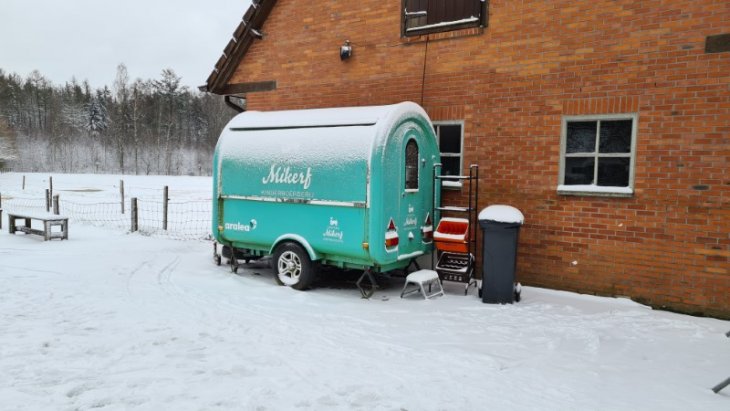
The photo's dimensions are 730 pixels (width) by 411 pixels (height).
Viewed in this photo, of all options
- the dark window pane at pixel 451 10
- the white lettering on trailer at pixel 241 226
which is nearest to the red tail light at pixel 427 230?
the white lettering on trailer at pixel 241 226

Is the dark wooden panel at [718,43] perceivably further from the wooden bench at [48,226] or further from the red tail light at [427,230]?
the wooden bench at [48,226]

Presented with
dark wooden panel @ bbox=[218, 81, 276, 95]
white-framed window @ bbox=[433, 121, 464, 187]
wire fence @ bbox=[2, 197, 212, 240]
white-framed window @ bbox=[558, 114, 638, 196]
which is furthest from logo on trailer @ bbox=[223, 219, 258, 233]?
white-framed window @ bbox=[558, 114, 638, 196]

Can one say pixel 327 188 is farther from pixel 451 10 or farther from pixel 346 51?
pixel 451 10

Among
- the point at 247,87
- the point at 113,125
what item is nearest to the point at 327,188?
the point at 247,87

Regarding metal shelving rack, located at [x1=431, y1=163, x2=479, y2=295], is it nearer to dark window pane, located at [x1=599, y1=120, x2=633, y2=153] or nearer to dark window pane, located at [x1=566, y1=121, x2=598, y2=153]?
dark window pane, located at [x1=566, y1=121, x2=598, y2=153]

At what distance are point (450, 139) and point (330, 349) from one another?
15.0ft

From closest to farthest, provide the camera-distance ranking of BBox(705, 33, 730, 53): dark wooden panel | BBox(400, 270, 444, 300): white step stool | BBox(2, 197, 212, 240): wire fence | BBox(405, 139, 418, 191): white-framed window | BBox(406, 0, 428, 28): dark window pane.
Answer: BBox(705, 33, 730, 53): dark wooden panel, BBox(400, 270, 444, 300): white step stool, BBox(405, 139, 418, 191): white-framed window, BBox(406, 0, 428, 28): dark window pane, BBox(2, 197, 212, 240): wire fence

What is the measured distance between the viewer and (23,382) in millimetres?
3670

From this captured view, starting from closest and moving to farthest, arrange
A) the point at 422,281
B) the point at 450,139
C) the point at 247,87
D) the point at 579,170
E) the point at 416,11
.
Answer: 1. the point at 422,281
2. the point at 579,170
3. the point at 450,139
4. the point at 416,11
5. the point at 247,87

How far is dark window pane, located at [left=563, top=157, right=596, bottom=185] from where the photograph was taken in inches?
266

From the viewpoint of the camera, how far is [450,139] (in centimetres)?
792

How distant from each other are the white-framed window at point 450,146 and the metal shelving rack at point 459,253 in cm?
22

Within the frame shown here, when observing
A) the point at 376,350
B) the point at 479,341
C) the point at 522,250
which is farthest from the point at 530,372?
the point at 522,250

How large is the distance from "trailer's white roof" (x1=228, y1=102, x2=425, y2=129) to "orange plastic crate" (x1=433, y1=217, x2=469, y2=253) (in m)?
1.79
